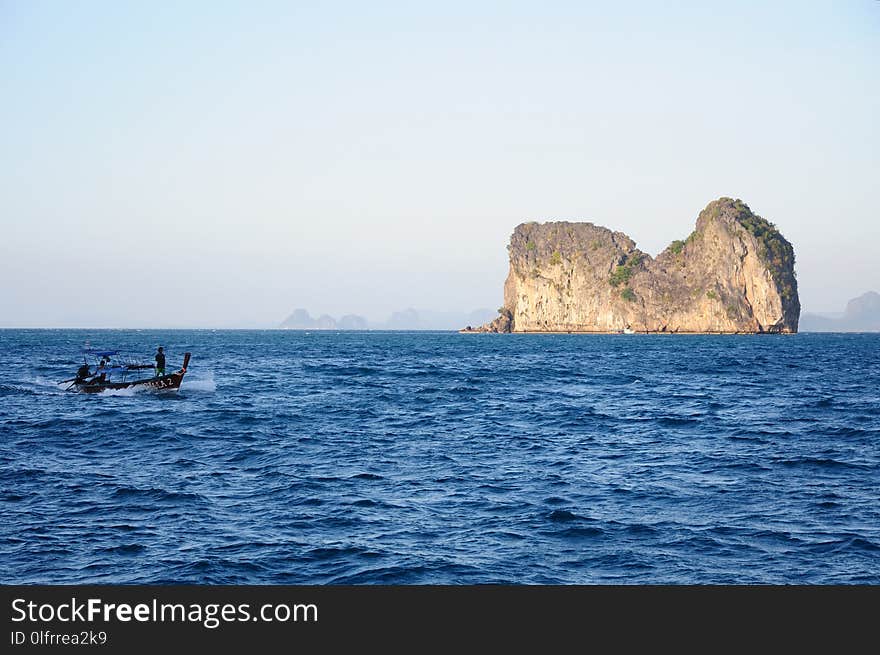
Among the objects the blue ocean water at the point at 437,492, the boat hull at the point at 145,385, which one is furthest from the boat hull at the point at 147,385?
the blue ocean water at the point at 437,492

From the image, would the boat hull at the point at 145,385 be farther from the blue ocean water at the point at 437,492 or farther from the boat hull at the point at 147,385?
the blue ocean water at the point at 437,492

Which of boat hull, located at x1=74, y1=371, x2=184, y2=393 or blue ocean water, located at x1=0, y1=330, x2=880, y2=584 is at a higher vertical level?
boat hull, located at x1=74, y1=371, x2=184, y2=393

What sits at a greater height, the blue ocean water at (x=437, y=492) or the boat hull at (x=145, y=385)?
the boat hull at (x=145, y=385)

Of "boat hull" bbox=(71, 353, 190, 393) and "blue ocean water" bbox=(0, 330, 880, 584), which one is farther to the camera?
"boat hull" bbox=(71, 353, 190, 393)

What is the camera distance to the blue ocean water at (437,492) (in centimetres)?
1345

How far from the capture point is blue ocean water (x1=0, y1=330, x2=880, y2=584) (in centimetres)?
1345

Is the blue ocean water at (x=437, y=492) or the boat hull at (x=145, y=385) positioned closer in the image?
the blue ocean water at (x=437, y=492)

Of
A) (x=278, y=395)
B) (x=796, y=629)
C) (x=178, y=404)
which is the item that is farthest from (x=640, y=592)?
(x=278, y=395)

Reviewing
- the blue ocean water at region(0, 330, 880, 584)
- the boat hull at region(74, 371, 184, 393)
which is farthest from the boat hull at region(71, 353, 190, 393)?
the blue ocean water at region(0, 330, 880, 584)

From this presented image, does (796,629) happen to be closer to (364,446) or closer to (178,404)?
(364,446)

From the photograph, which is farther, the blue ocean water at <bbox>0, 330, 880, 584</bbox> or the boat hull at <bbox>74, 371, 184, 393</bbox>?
the boat hull at <bbox>74, 371, 184, 393</bbox>

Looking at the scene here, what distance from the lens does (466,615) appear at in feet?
20.0

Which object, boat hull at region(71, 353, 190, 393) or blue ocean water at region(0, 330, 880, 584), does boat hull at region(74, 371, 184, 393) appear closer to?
boat hull at region(71, 353, 190, 393)

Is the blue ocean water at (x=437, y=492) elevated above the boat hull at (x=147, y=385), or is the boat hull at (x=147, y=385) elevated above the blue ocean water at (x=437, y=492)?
the boat hull at (x=147, y=385)
